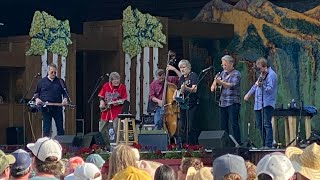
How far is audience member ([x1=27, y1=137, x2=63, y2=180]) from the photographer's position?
252 inches

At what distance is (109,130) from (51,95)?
1047mm

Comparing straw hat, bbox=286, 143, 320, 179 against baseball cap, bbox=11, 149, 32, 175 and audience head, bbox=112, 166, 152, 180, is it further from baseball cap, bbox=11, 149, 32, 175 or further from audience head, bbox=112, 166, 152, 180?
baseball cap, bbox=11, 149, 32, 175

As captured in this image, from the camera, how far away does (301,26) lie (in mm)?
17484

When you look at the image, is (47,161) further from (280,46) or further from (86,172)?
(280,46)

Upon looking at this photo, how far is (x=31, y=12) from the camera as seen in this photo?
20.6 metres

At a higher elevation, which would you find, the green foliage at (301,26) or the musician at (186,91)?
the green foliage at (301,26)

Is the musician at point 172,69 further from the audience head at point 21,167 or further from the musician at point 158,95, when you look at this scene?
the audience head at point 21,167

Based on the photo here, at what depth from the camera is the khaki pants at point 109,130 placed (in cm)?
1545

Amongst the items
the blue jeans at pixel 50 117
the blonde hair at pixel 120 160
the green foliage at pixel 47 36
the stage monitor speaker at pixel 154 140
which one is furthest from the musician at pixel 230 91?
the blonde hair at pixel 120 160

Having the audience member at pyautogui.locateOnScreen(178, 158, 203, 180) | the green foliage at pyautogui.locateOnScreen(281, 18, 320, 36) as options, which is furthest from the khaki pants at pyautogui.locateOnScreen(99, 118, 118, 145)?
the audience member at pyautogui.locateOnScreen(178, 158, 203, 180)

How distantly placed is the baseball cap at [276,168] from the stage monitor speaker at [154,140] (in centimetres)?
816

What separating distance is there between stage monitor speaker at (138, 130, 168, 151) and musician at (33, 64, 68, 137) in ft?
5.81

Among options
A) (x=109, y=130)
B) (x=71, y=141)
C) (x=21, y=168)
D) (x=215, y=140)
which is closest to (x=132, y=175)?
(x=21, y=168)

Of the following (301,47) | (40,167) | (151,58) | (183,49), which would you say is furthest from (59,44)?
(40,167)
